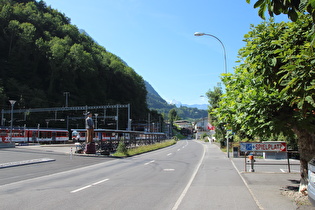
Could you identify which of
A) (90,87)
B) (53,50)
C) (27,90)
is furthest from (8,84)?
(90,87)

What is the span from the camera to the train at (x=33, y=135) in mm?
42094

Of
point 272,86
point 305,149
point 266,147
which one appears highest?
A: point 272,86

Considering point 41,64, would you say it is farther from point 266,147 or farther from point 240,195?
point 240,195

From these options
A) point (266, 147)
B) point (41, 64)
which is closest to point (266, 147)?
point (266, 147)

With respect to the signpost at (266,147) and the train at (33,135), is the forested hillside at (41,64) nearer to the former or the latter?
the train at (33,135)

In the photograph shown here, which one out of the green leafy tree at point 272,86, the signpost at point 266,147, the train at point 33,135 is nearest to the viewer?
the green leafy tree at point 272,86

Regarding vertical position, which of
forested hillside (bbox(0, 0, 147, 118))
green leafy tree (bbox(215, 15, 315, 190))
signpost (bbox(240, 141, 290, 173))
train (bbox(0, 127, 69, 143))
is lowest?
train (bbox(0, 127, 69, 143))

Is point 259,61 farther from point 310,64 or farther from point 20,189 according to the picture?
point 20,189

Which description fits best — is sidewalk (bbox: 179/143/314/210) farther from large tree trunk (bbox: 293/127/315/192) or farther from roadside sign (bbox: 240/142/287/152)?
roadside sign (bbox: 240/142/287/152)

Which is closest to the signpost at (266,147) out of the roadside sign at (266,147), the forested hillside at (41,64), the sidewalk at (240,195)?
the roadside sign at (266,147)

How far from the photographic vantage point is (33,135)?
48.9 metres

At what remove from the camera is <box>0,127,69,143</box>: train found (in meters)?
42.1

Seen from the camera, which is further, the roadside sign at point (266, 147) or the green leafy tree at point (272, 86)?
the roadside sign at point (266, 147)

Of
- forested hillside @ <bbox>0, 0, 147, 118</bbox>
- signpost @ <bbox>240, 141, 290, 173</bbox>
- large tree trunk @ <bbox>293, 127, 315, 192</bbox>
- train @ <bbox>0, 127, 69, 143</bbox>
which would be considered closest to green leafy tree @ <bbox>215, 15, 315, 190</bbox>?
large tree trunk @ <bbox>293, 127, 315, 192</bbox>
